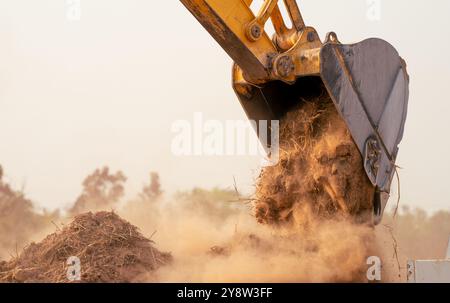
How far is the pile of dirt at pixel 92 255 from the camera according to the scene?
15.8 feet

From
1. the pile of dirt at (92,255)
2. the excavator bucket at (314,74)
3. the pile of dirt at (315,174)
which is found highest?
the excavator bucket at (314,74)

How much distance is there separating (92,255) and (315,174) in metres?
1.78

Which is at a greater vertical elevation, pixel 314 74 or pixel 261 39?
pixel 261 39

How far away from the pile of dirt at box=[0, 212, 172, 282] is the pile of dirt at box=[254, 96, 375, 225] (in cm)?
99

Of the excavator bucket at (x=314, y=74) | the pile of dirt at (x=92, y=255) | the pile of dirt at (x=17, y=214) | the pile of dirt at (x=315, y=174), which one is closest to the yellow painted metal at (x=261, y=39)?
the excavator bucket at (x=314, y=74)

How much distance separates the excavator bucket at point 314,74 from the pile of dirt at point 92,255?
1461 mm

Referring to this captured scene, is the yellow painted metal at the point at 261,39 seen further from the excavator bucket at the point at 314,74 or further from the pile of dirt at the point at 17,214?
the pile of dirt at the point at 17,214

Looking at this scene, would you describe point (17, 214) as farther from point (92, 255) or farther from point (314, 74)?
point (314, 74)

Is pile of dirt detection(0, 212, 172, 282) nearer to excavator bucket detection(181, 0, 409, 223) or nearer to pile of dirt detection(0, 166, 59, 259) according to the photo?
excavator bucket detection(181, 0, 409, 223)

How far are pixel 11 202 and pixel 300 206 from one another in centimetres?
596

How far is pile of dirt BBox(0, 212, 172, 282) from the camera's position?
4801 mm

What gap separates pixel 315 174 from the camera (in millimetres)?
4992

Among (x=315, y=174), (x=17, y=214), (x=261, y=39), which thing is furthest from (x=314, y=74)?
(x=17, y=214)
